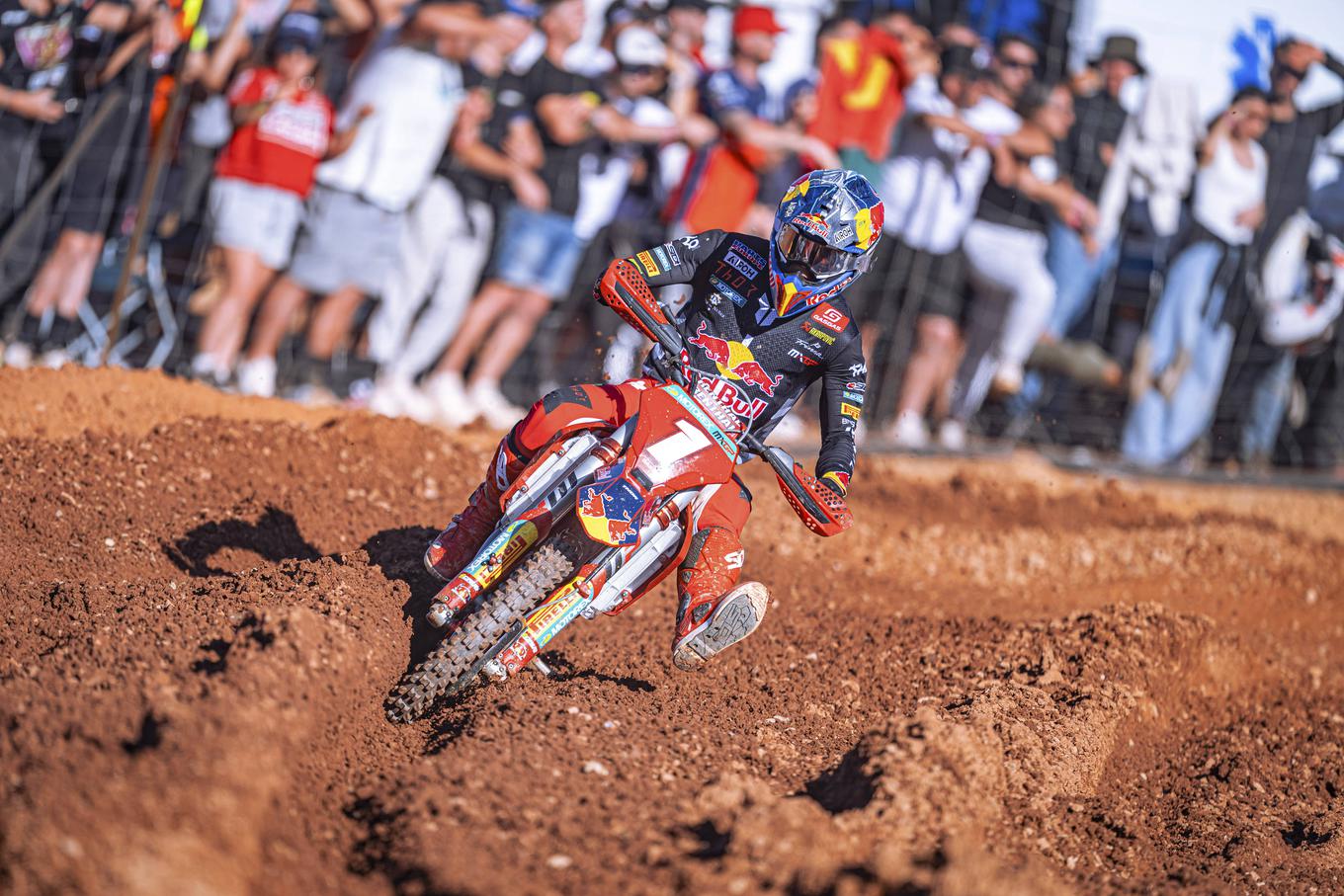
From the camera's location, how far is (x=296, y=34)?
31.9 ft

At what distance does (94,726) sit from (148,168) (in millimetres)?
6716

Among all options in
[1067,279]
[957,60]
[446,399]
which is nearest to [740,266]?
[446,399]

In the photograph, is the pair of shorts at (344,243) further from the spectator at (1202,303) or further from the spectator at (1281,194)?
the spectator at (1281,194)

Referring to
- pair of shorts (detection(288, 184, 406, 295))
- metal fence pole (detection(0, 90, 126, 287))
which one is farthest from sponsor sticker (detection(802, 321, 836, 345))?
metal fence pole (detection(0, 90, 126, 287))

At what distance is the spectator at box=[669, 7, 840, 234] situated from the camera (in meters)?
11.1

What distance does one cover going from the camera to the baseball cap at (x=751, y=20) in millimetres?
11148

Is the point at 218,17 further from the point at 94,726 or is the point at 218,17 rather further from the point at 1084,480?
the point at 1084,480

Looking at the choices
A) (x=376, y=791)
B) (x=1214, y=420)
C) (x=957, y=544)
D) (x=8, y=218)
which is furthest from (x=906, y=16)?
(x=376, y=791)

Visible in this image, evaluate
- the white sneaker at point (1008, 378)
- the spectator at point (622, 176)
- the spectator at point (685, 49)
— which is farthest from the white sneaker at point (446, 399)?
the white sneaker at point (1008, 378)

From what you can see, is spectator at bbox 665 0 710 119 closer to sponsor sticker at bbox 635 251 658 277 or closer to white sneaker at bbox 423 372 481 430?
white sneaker at bbox 423 372 481 430

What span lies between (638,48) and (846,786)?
751cm

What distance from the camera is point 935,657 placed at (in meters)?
7.34

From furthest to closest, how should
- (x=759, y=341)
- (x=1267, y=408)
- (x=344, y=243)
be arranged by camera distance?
(x=1267, y=408) → (x=344, y=243) → (x=759, y=341)

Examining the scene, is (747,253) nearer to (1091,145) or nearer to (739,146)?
(739,146)
